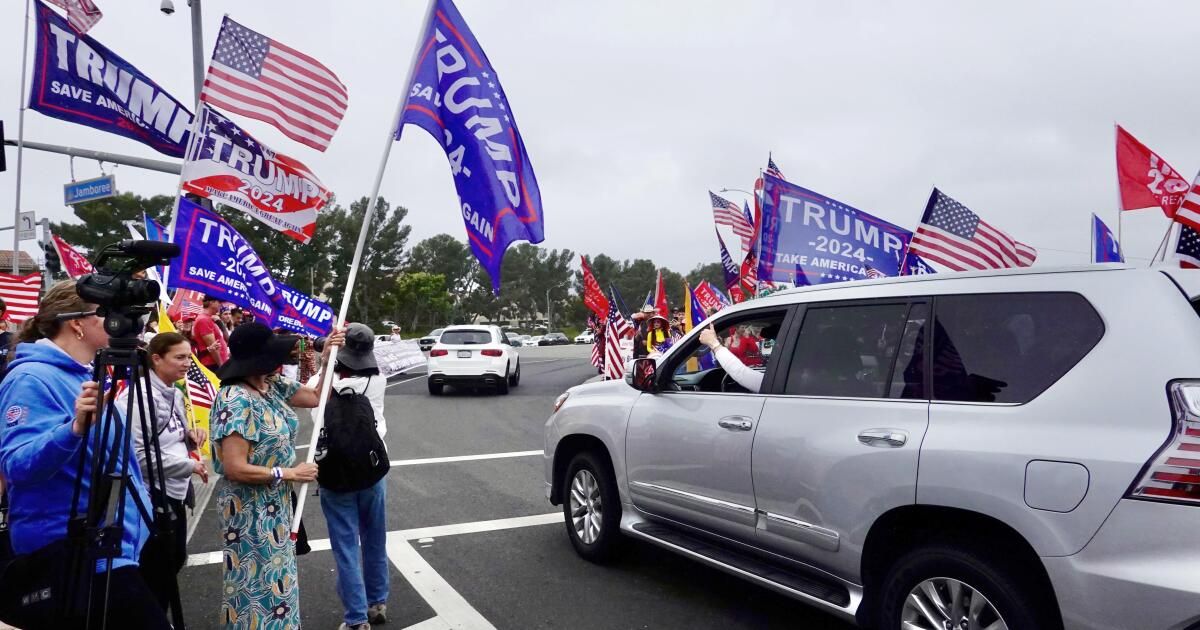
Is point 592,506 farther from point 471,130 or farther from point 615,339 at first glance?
point 615,339

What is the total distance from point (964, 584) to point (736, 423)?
1384 millimetres

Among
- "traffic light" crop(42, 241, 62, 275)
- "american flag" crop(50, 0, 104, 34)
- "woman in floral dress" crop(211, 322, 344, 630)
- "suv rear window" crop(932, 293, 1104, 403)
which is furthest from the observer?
"traffic light" crop(42, 241, 62, 275)

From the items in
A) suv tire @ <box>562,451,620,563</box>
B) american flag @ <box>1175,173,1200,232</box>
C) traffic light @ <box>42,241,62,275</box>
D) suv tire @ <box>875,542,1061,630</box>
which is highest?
american flag @ <box>1175,173,1200,232</box>

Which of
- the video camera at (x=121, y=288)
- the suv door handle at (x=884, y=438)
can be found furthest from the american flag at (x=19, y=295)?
the suv door handle at (x=884, y=438)

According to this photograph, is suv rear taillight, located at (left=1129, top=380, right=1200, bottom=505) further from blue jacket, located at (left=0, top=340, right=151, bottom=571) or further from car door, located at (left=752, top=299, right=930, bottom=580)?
blue jacket, located at (left=0, top=340, right=151, bottom=571)

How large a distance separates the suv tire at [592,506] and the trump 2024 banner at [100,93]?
521cm

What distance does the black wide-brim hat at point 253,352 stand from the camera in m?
3.21

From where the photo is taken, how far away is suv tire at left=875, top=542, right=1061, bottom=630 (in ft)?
9.26

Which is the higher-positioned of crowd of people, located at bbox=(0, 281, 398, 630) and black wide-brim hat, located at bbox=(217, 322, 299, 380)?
black wide-brim hat, located at bbox=(217, 322, 299, 380)

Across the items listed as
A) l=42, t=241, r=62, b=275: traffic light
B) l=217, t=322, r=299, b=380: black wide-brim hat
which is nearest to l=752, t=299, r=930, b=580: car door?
l=217, t=322, r=299, b=380: black wide-brim hat

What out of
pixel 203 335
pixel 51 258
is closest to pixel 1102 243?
pixel 203 335

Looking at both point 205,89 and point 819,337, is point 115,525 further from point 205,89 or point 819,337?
point 205,89

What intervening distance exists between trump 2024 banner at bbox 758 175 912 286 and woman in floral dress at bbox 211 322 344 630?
7.58m

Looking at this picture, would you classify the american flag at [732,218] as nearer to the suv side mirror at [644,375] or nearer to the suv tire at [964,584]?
the suv side mirror at [644,375]
